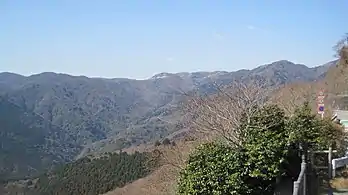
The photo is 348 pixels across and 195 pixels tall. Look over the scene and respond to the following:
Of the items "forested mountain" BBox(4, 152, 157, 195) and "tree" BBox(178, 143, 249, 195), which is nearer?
"tree" BBox(178, 143, 249, 195)

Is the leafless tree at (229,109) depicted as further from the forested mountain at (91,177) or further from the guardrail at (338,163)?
the forested mountain at (91,177)

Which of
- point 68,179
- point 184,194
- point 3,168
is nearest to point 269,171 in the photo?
point 184,194

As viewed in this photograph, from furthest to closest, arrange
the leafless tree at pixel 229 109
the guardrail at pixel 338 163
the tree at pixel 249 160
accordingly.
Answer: the leafless tree at pixel 229 109 < the guardrail at pixel 338 163 < the tree at pixel 249 160

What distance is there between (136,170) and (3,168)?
9427 cm

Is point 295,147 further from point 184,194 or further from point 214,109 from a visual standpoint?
point 214,109

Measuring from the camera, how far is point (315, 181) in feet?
28.6

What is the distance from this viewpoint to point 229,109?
39.2 feet

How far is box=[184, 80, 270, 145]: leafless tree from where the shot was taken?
10.3 metres

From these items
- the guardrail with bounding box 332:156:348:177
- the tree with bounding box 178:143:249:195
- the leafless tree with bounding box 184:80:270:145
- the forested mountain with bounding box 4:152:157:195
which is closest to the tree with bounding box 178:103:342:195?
the tree with bounding box 178:143:249:195

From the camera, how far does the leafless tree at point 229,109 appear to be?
10273mm

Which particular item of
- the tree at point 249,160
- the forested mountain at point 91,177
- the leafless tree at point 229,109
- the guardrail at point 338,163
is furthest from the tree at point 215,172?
the forested mountain at point 91,177

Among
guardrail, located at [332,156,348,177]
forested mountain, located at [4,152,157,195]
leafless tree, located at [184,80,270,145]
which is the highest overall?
leafless tree, located at [184,80,270,145]

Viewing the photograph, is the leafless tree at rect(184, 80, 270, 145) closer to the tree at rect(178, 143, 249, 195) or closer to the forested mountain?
the tree at rect(178, 143, 249, 195)

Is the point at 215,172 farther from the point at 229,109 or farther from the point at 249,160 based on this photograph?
the point at 229,109
